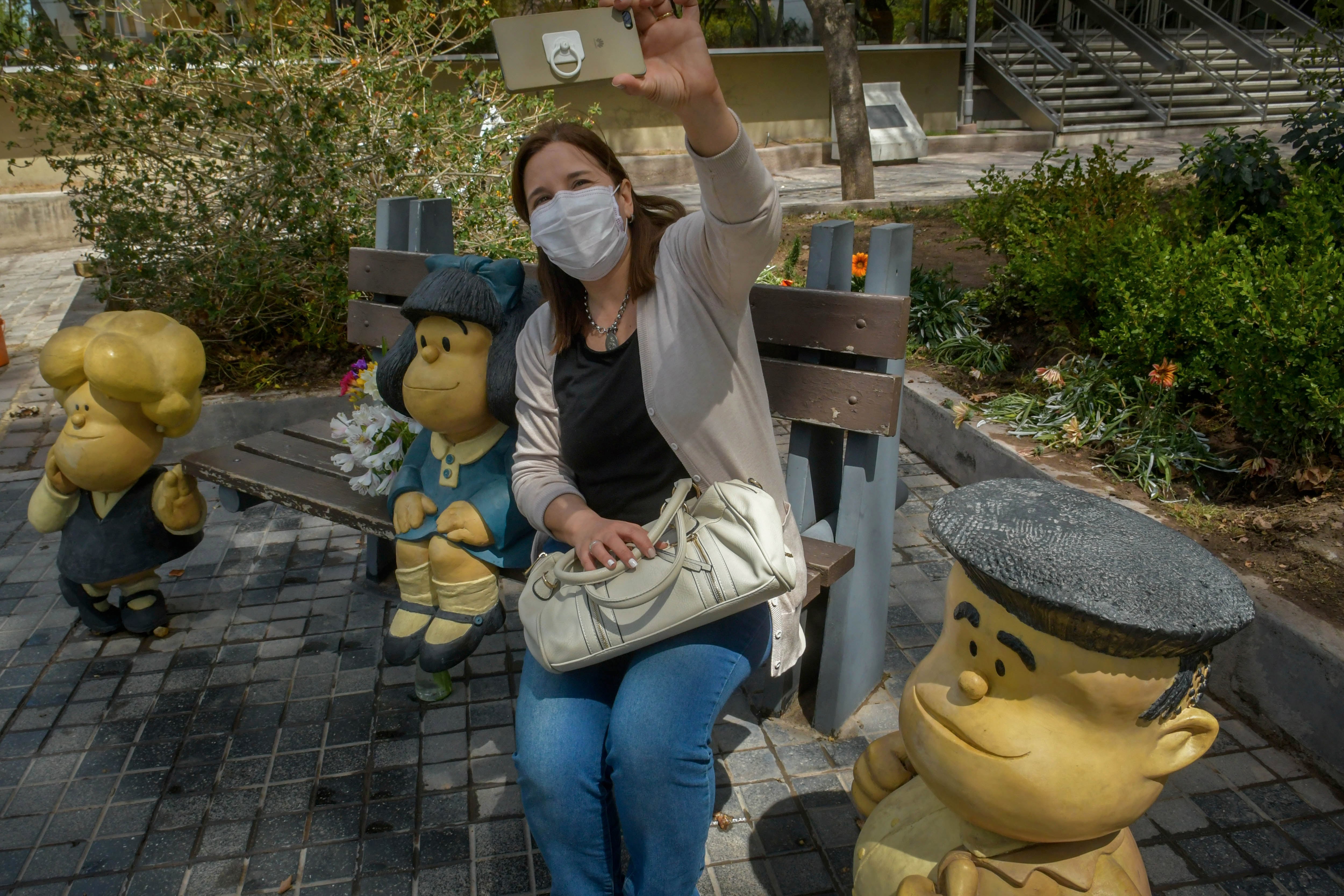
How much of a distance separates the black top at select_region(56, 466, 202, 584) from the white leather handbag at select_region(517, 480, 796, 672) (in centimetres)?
203

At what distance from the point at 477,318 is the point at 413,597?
2.82ft

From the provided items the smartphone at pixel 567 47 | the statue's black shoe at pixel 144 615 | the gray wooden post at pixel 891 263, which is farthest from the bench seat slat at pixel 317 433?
the smartphone at pixel 567 47

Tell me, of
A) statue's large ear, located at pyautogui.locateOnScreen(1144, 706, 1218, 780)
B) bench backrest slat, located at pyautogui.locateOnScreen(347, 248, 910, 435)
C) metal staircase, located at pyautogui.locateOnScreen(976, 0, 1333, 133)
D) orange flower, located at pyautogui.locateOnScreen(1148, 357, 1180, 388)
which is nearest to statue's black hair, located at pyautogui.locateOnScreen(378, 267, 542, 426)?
bench backrest slat, located at pyautogui.locateOnScreen(347, 248, 910, 435)

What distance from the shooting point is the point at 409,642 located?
302 cm

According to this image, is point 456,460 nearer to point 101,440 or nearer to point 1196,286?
point 101,440

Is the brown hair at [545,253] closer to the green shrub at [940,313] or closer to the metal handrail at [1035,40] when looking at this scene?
the green shrub at [940,313]

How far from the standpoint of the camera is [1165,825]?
2521mm

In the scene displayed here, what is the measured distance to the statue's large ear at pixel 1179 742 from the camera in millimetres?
1615

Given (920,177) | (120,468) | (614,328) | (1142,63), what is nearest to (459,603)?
(614,328)

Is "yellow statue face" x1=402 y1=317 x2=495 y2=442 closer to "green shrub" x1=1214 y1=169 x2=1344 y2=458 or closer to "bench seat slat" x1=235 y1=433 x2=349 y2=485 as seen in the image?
"bench seat slat" x1=235 y1=433 x2=349 y2=485

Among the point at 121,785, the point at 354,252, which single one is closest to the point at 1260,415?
the point at 354,252

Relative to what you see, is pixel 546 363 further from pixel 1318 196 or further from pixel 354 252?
pixel 1318 196

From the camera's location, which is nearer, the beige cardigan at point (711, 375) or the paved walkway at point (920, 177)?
the beige cardigan at point (711, 375)

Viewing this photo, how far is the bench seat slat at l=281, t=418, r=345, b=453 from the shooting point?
12.1ft
